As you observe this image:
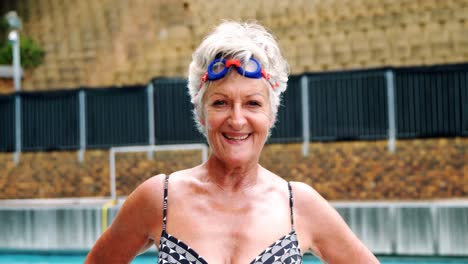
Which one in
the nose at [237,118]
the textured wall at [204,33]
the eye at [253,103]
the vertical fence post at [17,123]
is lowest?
the nose at [237,118]

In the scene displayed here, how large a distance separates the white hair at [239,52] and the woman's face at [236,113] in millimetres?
36

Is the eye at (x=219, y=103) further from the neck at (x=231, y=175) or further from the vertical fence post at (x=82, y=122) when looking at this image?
the vertical fence post at (x=82, y=122)

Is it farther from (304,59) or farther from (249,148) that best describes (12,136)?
(249,148)

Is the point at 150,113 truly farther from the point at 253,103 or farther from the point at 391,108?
the point at 253,103

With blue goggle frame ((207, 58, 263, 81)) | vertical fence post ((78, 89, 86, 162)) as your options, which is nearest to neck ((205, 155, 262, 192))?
blue goggle frame ((207, 58, 263, 81))

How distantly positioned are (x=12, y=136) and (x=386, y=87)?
768 cm

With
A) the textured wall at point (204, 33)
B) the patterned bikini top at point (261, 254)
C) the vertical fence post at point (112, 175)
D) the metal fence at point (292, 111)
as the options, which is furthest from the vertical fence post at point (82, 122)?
the patterned bikini top at point (261, 254)

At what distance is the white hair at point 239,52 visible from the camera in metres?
2.20

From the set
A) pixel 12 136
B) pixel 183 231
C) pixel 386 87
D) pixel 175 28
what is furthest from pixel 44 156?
pixel 183 231

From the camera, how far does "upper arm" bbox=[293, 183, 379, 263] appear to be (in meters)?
2.33

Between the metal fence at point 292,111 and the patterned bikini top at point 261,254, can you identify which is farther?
the metal fence at point 292,111

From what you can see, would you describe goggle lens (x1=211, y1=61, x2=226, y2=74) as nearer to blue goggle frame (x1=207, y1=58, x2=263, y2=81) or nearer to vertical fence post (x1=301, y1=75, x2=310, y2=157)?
blue goggle frame (x1=207, y1=58, x2=263, y2=81)

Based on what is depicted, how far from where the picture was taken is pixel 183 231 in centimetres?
227

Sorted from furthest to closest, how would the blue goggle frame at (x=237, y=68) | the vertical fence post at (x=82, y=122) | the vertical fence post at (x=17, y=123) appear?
the vertical fence post at (x=17, y=123), the vertical fence post at (x=82, y=122), the blue goggle frame at (x=237, y=68)
